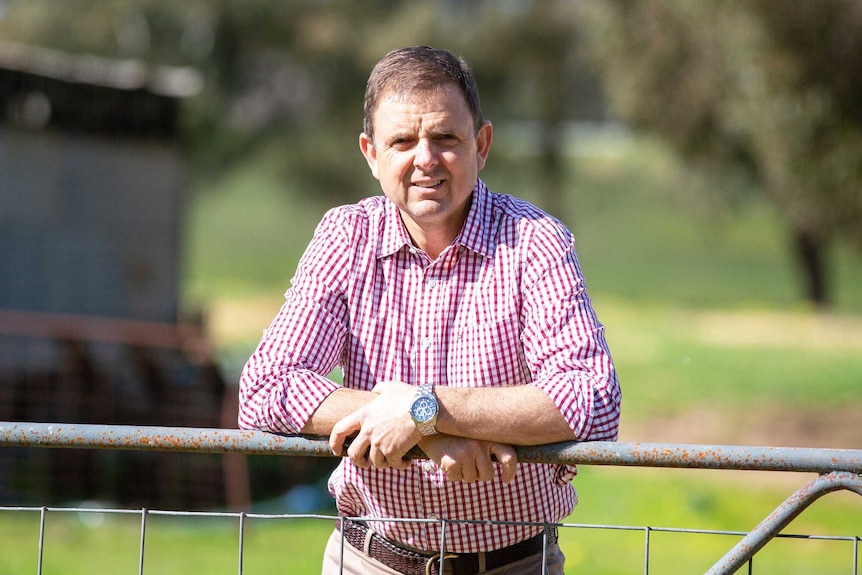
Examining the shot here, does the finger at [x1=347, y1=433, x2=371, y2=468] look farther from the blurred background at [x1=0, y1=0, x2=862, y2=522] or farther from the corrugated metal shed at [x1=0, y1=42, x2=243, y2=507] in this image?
the corrugated metal shed at [x1=0, y1=42, x2=243, y2=507]

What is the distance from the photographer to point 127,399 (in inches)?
417

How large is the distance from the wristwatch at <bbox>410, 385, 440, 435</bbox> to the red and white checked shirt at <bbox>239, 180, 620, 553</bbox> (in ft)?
0.86

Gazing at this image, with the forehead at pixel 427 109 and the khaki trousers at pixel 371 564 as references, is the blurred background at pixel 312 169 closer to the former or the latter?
the khaki trousers at pixel 371 564

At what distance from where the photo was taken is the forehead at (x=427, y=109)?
2354 mm

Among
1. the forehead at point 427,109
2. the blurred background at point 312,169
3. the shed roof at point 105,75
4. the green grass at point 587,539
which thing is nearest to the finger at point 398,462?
the forehead at point 427,109

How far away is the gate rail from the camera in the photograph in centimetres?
206

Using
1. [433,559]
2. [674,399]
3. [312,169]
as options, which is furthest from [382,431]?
[312,169]

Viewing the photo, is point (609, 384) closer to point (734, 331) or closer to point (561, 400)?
point (561, 400)

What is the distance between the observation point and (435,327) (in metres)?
2.39

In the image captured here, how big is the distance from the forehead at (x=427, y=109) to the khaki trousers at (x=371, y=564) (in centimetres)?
96

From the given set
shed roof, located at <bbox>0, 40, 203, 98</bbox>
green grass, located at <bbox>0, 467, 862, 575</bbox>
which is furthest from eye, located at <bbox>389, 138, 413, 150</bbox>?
shed roof, located at <bbox>0, 40, 203, 98</bbox>

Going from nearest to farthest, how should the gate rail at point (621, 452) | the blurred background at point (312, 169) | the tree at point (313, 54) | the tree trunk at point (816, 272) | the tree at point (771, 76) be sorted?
the gate rail at point (621, 452) → the blurred background at point (312, 169) → the tree at point (771, 76) → the tree at point (313, 54) → the tree trunk at point (816, 272)

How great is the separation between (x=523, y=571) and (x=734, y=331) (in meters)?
23.9

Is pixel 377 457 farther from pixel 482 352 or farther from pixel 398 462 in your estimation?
pixel 482 352
